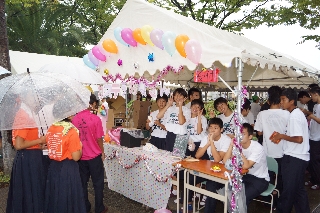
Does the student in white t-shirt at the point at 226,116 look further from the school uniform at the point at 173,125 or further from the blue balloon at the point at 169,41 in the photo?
the blue balloon at the point at 169,41

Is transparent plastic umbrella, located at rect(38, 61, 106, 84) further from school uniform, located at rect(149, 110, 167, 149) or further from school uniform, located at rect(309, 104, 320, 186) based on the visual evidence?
school uniform, located at rect(309, 104, 320, 186)

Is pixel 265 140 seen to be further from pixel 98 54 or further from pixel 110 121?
pixel 110 121

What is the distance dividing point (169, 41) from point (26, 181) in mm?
2709

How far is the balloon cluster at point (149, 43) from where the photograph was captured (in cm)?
353

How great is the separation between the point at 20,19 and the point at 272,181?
56.9ft

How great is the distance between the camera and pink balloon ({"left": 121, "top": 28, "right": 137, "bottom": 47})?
15.3 feet

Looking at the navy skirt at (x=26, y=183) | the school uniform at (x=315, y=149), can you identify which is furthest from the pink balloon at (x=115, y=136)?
the school uniform at (x=315, y=149)

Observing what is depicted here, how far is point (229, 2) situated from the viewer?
11.4 metres

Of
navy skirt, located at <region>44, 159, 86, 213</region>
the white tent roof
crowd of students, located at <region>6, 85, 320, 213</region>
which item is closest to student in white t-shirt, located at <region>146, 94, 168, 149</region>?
crowd of students, located at <region>6, 85, 320, 213</region>

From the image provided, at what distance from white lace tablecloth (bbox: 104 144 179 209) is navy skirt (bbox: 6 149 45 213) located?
1.44 meters

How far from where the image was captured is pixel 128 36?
468 cm

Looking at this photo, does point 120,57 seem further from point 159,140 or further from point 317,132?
point 317,132

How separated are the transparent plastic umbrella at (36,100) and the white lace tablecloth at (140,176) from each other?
1618 mm

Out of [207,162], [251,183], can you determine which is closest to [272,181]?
[251,183]
